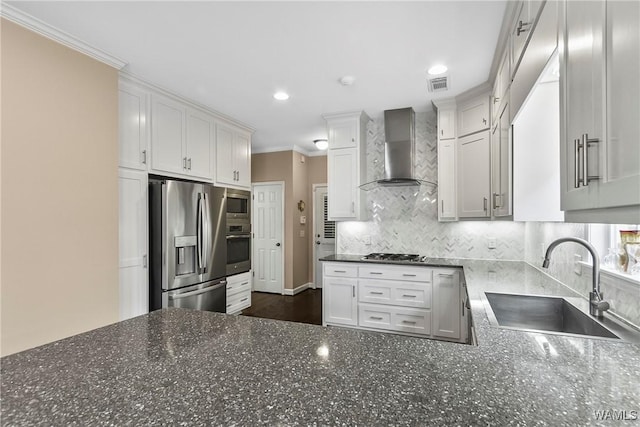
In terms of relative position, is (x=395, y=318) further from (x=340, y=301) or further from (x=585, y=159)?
(x=585, y=159)

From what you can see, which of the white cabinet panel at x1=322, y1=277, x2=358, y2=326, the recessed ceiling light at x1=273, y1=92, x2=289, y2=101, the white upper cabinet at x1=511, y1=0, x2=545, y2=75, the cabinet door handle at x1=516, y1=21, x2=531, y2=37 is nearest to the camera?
the white upper cabinet at x1=511, y1=0, x2=545, y2=75

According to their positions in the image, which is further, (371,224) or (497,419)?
(371,224)

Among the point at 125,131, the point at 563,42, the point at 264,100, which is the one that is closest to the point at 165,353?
the point at 563,42

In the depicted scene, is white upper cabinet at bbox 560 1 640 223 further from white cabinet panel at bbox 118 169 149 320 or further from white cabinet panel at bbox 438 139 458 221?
white cabinet panel at bbox 118 169 149 320

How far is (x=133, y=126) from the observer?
2830mm

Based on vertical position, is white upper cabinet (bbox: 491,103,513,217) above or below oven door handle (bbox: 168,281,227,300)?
above

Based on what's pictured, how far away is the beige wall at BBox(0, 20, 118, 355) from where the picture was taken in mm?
1888

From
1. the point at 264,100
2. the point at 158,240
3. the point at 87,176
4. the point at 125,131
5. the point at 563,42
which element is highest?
the point at 264,100

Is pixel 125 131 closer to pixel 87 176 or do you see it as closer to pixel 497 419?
pixel 87 176

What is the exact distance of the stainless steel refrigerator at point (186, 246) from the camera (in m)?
2.94

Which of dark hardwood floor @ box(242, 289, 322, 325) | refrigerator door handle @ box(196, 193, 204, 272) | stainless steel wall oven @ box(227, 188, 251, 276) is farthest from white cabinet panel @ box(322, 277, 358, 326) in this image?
refrigerator door handle @ box(196, 193, 204, 272)

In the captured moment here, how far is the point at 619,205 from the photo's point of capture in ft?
2.25

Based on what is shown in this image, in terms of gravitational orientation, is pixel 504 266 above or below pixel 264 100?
below

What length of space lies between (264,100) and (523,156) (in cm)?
255
